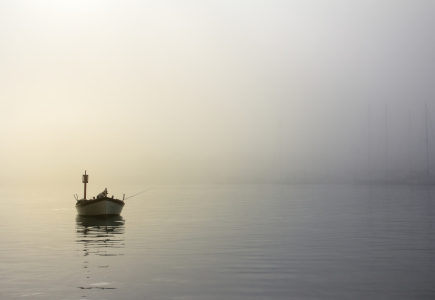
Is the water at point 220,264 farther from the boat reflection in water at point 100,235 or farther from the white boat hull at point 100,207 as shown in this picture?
the white boat hull at point 100,207

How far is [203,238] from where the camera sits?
114 feet

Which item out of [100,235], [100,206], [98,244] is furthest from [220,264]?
[100,206]

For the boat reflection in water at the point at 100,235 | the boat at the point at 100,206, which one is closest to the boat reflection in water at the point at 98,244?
the boat reflection in water at the point at 100,235

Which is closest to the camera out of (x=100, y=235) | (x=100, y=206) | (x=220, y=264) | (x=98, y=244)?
(x=220, y=264)

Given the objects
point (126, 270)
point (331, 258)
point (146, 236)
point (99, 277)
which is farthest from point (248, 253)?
point (146, 236)

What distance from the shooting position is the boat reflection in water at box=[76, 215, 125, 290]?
20266 millimetres

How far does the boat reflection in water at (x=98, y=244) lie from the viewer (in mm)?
20266

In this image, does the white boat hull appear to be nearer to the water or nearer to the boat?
the boat

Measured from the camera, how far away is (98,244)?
1259 inches

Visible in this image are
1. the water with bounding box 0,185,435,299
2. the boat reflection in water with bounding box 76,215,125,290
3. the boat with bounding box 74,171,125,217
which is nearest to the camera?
the water with bounding box 0,185,435,299

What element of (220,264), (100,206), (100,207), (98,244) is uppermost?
(220,264)

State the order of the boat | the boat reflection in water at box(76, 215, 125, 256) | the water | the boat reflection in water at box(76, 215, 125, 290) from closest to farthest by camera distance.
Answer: the water
the boat reflection in water at box(76, 215, 125, 290)
the boat reflection in water at box(76, 215, 125, 256)
the boat

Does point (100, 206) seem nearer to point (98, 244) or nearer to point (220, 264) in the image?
point (98, 244)

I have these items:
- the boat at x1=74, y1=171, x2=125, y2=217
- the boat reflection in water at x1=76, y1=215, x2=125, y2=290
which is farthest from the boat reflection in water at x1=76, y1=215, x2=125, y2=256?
the boat at x1=74, y1=171, x2=125, y2=217
